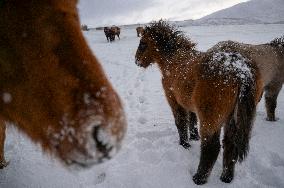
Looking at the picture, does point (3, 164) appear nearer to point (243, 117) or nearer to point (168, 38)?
point (243, 117)

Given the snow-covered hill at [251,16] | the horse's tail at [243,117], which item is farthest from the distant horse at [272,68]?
the snow-covered hill at [251,16]

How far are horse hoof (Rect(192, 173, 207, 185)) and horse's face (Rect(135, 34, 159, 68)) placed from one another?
246cm

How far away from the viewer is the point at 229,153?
3.20 meters

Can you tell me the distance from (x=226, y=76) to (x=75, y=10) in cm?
207

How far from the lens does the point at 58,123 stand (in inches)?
37.1

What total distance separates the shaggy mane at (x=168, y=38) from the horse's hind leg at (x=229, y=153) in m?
1.78

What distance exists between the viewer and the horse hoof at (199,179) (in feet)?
10.5

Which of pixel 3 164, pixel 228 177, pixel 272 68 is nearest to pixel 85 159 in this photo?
pixel 228 177

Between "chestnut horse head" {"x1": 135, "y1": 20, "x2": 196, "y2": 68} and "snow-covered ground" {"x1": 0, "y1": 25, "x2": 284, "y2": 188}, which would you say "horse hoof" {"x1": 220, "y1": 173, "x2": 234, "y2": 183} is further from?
"chestnut horse head" {"x1": 135, "y1": 20, "x2": 196, "y2": 68}

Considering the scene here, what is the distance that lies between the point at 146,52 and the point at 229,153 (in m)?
2.75

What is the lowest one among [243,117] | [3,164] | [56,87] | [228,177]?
[228,177]

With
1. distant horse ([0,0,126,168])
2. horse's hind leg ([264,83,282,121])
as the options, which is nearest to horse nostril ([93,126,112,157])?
distant horse ([0,0,126,168])

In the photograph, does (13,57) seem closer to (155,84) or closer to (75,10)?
(75,10)

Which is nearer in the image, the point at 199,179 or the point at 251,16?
the point at 199,179
